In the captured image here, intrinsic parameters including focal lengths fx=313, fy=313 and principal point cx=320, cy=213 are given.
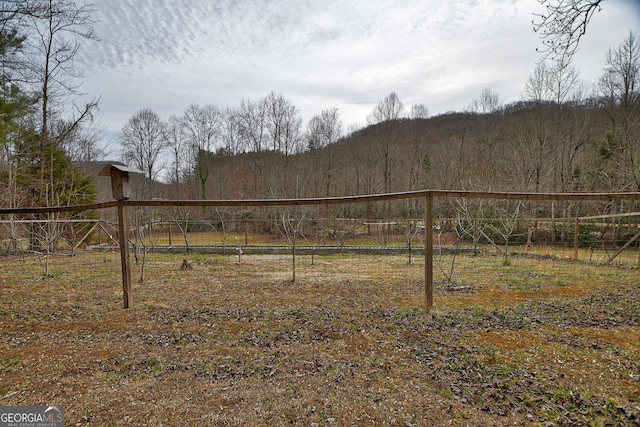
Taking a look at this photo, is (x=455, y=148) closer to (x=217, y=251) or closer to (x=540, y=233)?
(x=540, y=233)

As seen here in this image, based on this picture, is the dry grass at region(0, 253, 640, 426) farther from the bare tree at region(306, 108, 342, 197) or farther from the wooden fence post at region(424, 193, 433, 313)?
the bare tree at region(306, 108, 342, 197)

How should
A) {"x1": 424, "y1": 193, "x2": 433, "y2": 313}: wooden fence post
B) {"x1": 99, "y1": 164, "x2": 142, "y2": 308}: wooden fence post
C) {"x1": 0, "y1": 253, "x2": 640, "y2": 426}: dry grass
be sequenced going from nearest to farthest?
{"x1": 0, "y1": 253, "x2": 640, "y2": 426}: dry grass, {"x1": 424, "y1": 193, "x2": 433, "y2": 313}: wooden fence post, {"x1": 99, "y1": 164, "x2": 142, "y2": 308}: wooden fence post

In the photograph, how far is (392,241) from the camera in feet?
51.4

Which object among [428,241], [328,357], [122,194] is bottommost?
[328,357]

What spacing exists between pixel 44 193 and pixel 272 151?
15004mm

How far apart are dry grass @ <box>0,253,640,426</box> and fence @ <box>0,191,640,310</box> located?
759mm

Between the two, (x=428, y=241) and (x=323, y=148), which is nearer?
(x=428, y=241)

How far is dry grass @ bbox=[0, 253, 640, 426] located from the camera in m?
1.96

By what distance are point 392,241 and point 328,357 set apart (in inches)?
529

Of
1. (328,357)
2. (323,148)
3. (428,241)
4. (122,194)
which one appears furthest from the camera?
(323,148)

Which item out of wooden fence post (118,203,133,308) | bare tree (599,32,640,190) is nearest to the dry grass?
wooden fence post (118,203,133,308)

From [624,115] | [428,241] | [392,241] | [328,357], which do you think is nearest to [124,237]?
[328,357]

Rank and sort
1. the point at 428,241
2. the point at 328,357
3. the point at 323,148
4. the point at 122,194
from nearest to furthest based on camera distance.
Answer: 1. the point at 328,357
2. the point at 428,241
3. the point at 122,194
4. the point at 323,148

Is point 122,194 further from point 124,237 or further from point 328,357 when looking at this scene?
point 328,357
